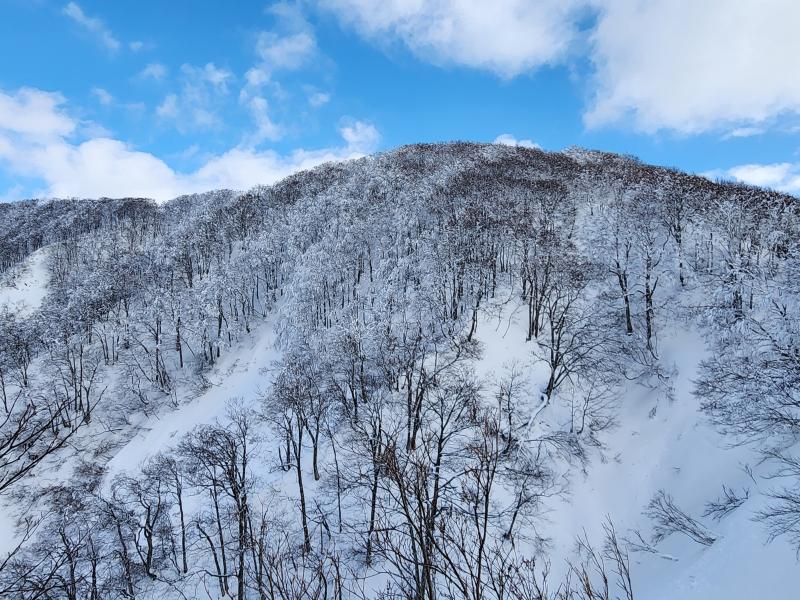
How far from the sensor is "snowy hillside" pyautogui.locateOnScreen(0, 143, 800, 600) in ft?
53.9

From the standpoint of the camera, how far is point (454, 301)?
142 feet

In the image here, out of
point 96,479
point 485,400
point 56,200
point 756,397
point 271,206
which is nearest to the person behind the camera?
point 756,397

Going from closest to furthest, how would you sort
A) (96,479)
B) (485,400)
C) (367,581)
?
(367,581), (485,400), (96,479)

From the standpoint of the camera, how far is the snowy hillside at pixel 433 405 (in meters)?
16.4

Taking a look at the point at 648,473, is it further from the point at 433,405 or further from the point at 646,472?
Result: the point at 433,405

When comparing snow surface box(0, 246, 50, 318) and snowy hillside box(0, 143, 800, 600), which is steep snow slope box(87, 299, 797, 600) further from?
snow surface box(0, 246, 50, 318)

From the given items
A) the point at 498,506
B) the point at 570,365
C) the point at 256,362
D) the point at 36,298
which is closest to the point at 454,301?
the point at 570,365

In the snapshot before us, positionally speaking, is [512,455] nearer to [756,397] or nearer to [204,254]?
[756,397]

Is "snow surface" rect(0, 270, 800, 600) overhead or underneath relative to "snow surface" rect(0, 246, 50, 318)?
underneath

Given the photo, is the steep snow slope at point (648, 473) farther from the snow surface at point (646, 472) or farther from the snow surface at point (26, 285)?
Result: the snow surface at point (26, 285)

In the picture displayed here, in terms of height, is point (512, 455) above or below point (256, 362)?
below

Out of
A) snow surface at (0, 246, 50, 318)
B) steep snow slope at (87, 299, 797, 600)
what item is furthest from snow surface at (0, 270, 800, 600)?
snow surface at (0, 246, 50, 318)

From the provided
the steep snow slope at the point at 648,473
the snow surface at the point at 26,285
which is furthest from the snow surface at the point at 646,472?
the snow surface at the point at 26,285

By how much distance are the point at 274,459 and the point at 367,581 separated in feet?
41.4
